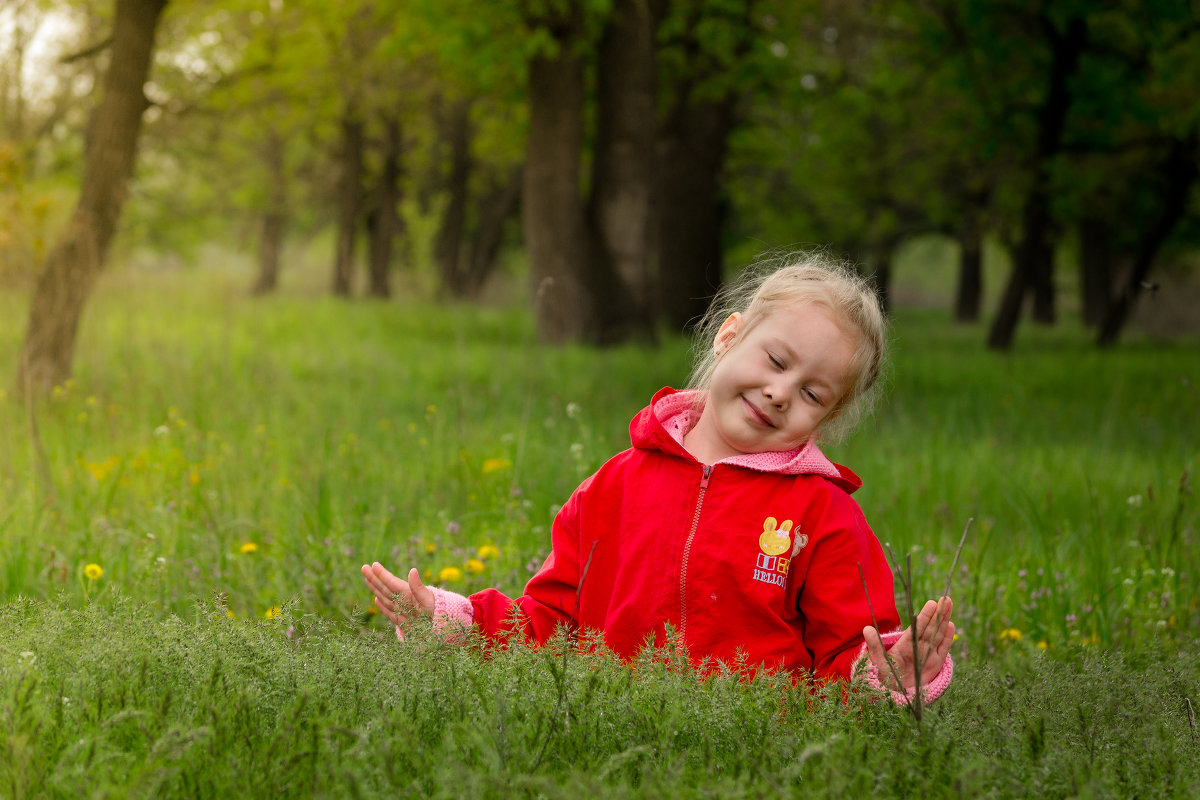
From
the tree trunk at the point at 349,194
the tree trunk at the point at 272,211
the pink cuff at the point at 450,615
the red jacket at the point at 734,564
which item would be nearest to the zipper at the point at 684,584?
the red jacket at the point at 734,564

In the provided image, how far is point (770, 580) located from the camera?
235 centimetres

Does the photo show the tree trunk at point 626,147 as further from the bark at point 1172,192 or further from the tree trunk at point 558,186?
the bark at point 1172,192

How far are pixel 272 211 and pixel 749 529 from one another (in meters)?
26.3

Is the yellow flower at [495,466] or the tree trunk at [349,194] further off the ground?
the tree trunk at [349,194]

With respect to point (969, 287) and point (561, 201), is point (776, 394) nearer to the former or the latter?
point (561, 201)

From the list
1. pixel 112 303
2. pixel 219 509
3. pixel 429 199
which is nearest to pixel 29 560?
pixel 219 509

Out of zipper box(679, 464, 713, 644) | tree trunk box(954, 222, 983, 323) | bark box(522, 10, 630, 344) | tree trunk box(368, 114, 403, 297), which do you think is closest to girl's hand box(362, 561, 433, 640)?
zipper box(679, 464, 713, 644)

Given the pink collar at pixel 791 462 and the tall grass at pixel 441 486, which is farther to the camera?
the tall grass at pixel 441 486

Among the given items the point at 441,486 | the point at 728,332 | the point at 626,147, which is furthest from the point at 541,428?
the point at 626,147

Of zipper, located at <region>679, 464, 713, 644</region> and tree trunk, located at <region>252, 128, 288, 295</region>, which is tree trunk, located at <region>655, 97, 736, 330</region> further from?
zipper, located at <region>679, 464, 713, 644</region>

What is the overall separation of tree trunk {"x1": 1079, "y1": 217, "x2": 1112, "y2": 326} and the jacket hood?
869 inches

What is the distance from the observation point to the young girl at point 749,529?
2357 mm

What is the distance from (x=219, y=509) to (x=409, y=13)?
33.2 ft

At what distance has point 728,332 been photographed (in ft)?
8.54
